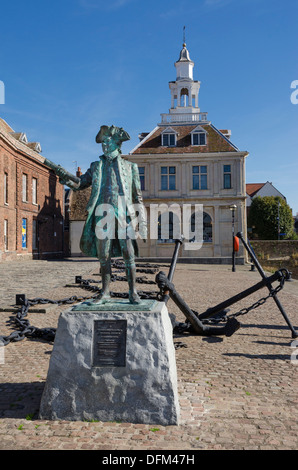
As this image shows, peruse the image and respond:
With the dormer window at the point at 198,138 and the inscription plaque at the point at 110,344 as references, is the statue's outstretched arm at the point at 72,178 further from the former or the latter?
the dormer window at the point at 198,138

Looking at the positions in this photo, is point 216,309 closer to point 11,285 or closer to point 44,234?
point 11,285

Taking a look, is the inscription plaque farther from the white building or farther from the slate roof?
the slate roof

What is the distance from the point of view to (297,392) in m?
4.24

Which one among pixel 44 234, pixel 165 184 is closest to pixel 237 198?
pixel 165 184

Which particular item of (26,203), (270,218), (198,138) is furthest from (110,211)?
(270,218)

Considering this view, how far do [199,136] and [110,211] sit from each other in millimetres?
26989

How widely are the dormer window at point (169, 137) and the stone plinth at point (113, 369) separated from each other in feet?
89.8

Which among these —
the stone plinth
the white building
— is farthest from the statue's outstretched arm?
the white building

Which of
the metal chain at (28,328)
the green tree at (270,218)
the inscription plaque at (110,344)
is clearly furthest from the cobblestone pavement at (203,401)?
the green tree at (270,218)

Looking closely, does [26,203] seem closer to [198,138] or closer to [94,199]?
[198,138]

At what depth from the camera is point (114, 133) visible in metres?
4.32

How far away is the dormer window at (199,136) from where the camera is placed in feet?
97.3

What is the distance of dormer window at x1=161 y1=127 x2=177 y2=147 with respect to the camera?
30.0 metres
